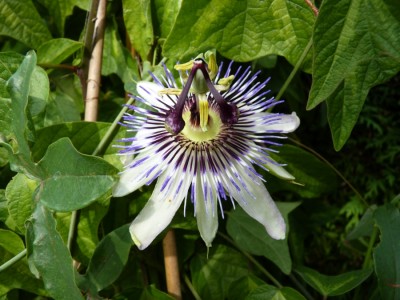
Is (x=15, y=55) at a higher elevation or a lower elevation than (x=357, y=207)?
higher

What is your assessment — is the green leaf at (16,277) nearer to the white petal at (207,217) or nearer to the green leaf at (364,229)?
the white petal at (207,217)

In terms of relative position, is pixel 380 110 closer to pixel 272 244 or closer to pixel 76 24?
pixel 272 244

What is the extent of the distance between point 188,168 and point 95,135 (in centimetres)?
24

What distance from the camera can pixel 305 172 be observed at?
1431mm

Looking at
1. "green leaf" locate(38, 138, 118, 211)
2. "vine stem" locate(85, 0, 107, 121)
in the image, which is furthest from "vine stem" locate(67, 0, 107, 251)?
"green leaf" locate(38, 138, 118, 211)

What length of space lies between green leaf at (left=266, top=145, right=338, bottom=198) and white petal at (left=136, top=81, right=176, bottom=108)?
12.0 inches

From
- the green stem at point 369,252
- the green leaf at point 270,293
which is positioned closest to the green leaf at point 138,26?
the green leaf at point 270,293

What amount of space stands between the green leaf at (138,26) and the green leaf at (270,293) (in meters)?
0.59

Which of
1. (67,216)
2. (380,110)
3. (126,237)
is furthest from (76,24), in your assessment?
(380,110)

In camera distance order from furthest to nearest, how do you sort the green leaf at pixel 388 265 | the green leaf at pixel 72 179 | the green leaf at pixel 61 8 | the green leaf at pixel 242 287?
the green leaf at pixel 61 8, the green leaf at pixel 242 287, the green leaf at pixel 388 265, the green leaf at pixel 72 179

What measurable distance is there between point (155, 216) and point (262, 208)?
196 mm

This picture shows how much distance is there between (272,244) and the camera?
1.31 m

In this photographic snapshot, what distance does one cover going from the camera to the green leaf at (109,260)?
1.12 m

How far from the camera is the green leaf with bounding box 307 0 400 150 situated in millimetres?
1032
